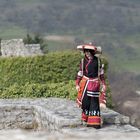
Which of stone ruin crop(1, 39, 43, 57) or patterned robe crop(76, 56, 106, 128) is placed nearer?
patterned robe crop(76, 56, 106, 128)

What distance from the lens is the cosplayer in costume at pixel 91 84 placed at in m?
10.4

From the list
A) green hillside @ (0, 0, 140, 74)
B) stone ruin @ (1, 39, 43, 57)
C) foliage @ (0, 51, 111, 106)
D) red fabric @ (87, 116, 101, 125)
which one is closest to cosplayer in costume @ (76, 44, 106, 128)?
red fabric @ (87, 116, 101, 125)

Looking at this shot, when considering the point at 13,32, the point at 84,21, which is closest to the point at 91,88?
the point at 13,32

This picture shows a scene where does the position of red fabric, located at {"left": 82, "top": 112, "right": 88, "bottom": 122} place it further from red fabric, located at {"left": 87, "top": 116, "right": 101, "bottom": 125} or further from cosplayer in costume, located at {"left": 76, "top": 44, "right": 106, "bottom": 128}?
red fabric, located at {"left": 87, "top": 116, "right": 101, "bottom": 125}

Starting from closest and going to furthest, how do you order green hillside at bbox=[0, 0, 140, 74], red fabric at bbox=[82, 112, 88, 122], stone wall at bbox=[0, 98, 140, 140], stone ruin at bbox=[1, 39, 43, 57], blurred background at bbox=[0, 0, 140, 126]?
1. stone wall at bbox=[0, 98, 140, 140]
2. red fabric at bbox=[82, 112, 88, 122]
3. stone ruin at bbox=[1, 39, 43, 57]
4. blurred background at bbox=[0, 0, 140, 126]
5. green hillside at bbox=[0, 0, 140, 74]

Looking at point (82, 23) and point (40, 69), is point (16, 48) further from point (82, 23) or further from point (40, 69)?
point (82, 23)

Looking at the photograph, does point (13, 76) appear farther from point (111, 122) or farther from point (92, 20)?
point (92, 20)

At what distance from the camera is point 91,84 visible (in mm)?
10422

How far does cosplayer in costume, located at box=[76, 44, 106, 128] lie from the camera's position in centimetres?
1036

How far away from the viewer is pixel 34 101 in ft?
45.0

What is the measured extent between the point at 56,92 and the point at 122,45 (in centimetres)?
9363

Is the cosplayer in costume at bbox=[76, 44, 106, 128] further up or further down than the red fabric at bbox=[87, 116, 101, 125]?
further up

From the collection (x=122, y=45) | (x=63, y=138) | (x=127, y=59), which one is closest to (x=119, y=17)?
(x=122, y=45)

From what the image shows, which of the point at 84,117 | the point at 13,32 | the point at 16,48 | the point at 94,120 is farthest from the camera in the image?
the point at 13,32
